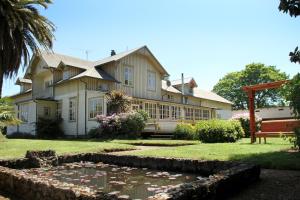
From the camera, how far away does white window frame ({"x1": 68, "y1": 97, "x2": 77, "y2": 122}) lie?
1134 inches

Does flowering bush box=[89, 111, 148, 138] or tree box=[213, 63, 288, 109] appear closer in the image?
flowering bush box=[89, 111, 148, 138]

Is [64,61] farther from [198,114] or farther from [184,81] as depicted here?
[184,81]

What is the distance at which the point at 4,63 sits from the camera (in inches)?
931

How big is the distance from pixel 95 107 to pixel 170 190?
22749 mm

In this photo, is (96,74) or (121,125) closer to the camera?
(121,125)

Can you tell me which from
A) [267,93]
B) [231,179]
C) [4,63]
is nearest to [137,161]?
[231,179]

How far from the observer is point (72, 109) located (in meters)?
29.2

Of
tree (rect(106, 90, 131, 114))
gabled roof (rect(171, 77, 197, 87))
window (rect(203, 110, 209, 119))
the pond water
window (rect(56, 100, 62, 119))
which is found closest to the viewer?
the pond water

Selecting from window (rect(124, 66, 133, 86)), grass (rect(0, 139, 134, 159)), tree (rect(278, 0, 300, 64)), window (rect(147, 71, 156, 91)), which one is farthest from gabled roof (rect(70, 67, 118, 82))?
tree (rect(278, 0, 300, 64))

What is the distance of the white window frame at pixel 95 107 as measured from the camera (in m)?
26.3

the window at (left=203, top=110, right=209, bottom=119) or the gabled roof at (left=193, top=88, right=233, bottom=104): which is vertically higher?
the gabled roof at (left=193, top=88, right=233, bottom=104)

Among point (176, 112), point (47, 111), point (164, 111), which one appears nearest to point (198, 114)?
point (176, 112)

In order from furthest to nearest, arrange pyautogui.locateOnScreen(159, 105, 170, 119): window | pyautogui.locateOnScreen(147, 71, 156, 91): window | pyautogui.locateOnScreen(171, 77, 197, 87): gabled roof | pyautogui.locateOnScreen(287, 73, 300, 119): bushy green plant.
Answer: pyautogui.locateOnScreen(171, 77, 197, 87): gabled roof, pyautogui.locateOnScreen(147, 71, 156, 91): window, pyautogui.locateOnScreen(159, 105, 170, 119): window, pyautogui.locateOnScreen(287, 73, 300, 119): bushy green plant

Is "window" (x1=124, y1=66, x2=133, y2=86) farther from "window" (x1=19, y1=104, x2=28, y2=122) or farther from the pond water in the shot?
the pond water
